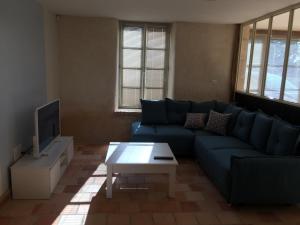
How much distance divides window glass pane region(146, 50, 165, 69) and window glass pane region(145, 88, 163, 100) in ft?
1.57

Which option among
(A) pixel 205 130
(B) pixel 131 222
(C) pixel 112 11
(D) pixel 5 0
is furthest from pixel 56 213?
(C) pixel 112 11

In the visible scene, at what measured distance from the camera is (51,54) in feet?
14.5

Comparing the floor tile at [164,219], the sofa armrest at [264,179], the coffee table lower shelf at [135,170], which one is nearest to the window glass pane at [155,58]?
the coffee table lower shelf at [135,170]

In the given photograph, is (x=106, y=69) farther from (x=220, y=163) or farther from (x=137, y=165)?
(x=220, y=163)

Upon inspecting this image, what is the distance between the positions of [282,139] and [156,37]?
3.10m

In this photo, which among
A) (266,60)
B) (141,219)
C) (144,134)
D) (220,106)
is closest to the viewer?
(141,219)

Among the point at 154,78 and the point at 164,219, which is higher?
the point at 154,78

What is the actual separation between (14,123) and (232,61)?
393cm

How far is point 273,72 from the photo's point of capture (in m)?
3.98

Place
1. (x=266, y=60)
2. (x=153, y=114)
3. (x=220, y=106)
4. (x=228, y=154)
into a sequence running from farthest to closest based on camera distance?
(x=220, y=106) < (x=153, y=114) < (x=266, y=60) < (x=228, y=154)

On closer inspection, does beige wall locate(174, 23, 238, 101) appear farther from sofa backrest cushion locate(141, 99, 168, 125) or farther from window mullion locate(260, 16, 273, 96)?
window mullion locate(260, 16, 273, 96)

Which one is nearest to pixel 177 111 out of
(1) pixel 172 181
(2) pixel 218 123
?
(2) pixel 218 123

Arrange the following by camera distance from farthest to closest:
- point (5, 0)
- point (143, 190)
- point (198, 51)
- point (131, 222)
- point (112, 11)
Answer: point (198, 51) < point (112, 11) < point (143, 190) < point (5, 0) < point (131, 222)

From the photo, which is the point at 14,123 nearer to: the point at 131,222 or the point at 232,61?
the point at 131,222
